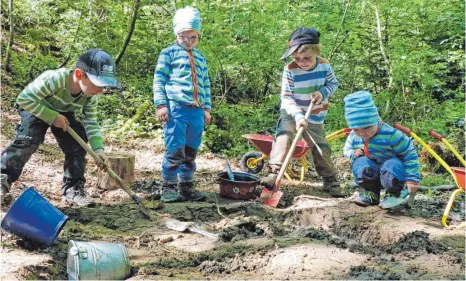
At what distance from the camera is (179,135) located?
4844 millimetres

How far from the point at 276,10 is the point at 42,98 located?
5104 millimetres

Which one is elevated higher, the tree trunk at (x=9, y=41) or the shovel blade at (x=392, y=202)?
the tree trunk at (x=9, y=41)

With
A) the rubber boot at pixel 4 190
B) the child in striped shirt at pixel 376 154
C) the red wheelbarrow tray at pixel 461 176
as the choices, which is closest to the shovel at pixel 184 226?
the rubber boot at pixel 4 190

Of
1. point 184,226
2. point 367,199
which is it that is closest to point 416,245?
point 367,199

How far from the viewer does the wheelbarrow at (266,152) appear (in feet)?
18.5

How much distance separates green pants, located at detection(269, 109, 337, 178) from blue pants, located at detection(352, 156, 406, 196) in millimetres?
726

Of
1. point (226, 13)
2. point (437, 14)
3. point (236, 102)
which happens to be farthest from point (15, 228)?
point (437, 14)

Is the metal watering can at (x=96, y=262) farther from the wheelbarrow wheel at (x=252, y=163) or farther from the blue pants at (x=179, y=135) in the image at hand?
the wheelbarrow wheel at (x=252, y=163)

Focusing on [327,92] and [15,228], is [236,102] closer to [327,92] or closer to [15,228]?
[327,92]

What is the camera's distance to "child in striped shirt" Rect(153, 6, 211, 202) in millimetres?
4816

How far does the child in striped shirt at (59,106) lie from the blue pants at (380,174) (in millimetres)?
2412

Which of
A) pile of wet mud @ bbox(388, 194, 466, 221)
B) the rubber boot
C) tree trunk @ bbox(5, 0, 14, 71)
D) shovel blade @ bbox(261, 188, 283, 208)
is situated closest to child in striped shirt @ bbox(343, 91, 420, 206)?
pile of wet mud @ bbox(388, 194, 466, 221)

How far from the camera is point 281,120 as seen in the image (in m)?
5.43

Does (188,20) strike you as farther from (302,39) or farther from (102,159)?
(102,159)
